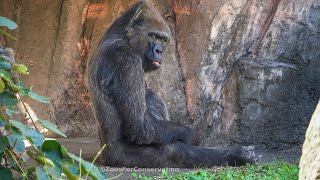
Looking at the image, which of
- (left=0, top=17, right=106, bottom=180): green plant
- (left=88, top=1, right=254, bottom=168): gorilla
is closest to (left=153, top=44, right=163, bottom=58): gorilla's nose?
(left=88, top=1, right=254, bottom=168): gorilla

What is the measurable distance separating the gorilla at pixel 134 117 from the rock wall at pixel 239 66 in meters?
1.27

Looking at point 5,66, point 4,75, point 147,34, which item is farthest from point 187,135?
point 4,75

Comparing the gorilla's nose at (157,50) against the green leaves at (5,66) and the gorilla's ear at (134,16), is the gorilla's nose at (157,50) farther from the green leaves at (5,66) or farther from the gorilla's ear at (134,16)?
the green leaves at (5,66)

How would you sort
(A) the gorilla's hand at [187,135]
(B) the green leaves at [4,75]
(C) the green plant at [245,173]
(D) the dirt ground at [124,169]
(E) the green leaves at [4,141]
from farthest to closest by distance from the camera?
(A) the gorilla's hand at [187,135]
(D) the dirt ground at [124,169]
(C) the green plant at [245,173]
(E) the green leaves at [4,141]
(B) the green leaves at [4,75]

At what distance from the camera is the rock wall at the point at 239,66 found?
795cm

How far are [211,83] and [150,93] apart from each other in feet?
4.16

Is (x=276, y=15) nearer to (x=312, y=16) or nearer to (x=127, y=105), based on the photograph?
(x=312, y=16)

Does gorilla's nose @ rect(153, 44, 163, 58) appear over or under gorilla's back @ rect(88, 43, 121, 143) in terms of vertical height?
over

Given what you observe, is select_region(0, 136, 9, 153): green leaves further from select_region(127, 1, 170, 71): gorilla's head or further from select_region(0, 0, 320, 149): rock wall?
select_region(0, 0, 320, 149): rock wall

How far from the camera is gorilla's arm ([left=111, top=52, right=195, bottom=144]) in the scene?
21.2ft

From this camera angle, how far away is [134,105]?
6453 mm

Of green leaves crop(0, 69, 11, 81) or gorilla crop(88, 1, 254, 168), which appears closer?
green leaves crop(0, 69, 11, 81)

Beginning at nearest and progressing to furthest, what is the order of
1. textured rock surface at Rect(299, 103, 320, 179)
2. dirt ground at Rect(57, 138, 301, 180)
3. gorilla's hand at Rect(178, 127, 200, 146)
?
textured rock surface at Rect(299, 103, 320, 179), dirt ground at Rect(57, 138, 301, 180), gorilla's hand at Rect(178, 127, 200, 146)

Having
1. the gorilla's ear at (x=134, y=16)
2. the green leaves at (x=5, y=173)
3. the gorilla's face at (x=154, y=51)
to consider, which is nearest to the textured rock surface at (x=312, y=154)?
→ the green leaves at (x=5, y=173)
